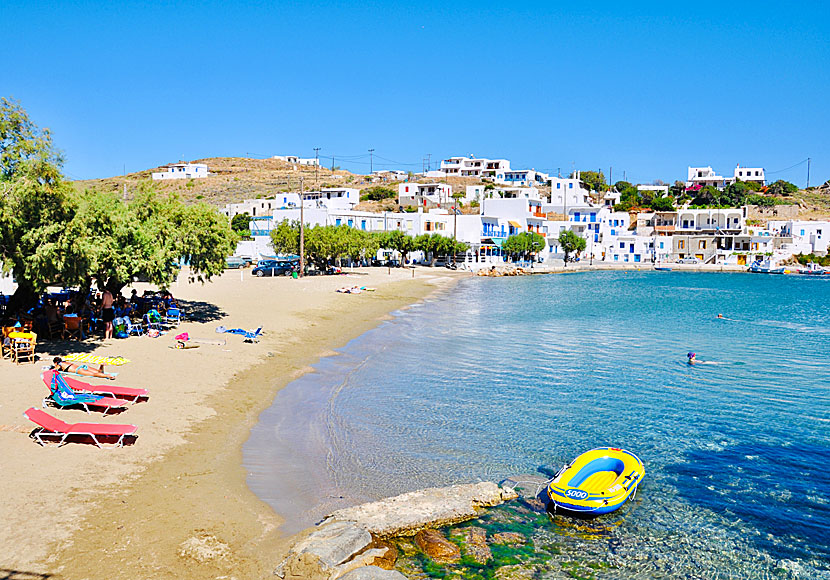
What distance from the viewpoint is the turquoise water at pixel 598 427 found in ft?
38.3

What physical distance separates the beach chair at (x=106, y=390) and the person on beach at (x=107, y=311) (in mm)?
6489

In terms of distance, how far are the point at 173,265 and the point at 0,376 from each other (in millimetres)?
10904

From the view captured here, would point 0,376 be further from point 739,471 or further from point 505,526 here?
point 739,471

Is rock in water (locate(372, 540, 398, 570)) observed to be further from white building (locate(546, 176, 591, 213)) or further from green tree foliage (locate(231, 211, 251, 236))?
white building (locate(546, 176, 591, 213))

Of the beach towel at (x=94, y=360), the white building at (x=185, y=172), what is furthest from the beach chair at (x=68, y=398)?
the white building at (x=185, y=172)

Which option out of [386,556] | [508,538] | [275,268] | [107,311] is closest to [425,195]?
[275,268]

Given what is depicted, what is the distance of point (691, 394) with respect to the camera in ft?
71.7

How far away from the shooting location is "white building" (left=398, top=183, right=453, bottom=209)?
356 ft

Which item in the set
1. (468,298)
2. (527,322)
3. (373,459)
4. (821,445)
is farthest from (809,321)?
(373,459)

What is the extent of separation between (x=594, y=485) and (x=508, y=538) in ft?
8.07

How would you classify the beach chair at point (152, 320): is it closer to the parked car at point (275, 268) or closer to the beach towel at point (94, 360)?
the beach towel at point (94, 360)

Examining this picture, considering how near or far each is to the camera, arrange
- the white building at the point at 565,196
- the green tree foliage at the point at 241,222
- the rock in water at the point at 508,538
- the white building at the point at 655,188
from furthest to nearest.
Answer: the white building at the point at 655,188 < the white building at the point at 565,196 < the green tree foliage at the point at 241,222 < the rock in water at the point at 508,538

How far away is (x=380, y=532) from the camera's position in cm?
1039

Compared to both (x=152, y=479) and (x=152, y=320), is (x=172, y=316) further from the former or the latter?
(x=152, y=479)
